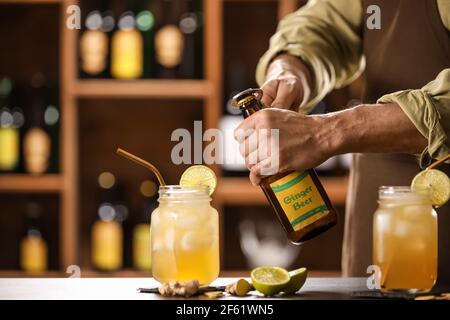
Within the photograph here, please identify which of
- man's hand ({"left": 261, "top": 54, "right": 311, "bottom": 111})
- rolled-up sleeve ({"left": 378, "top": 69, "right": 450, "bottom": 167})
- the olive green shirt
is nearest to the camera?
rolled-up sleeve ({"left": 378, "top": 69, "right": 450, "bottom": 167})

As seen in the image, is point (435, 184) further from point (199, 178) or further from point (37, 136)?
point (37, 136)

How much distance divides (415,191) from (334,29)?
2.25 ft

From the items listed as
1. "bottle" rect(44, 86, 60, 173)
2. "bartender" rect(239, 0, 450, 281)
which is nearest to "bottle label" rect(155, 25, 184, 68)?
"bottle" rect(44, 86, 60, 173)

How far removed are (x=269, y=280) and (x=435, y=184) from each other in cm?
30

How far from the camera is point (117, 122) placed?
286cm

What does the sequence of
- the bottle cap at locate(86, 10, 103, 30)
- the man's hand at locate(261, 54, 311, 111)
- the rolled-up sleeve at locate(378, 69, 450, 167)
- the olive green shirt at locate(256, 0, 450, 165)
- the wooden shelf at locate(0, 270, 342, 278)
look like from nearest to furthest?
the rolled-up sleeve at locate(378, 69, 450, 167)
the man's hand at locate(261, 54, 311, 111)
the olive green shirt at locate(256, 0, 450, 165)
the wooden shelf at locate(0, 270, 342, 278)
the bottle cap at locate(86, 10, 103, 30)

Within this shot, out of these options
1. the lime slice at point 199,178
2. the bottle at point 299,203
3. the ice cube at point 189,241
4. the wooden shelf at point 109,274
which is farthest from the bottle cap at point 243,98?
the wooden shelf at point 109,274

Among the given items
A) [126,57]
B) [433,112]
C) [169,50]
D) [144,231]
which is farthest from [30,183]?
[433,112]

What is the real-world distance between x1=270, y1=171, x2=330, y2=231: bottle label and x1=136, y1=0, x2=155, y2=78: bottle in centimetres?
155

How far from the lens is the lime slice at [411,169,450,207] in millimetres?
1150

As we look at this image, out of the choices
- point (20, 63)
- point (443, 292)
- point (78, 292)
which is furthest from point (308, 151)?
point (20, 63)

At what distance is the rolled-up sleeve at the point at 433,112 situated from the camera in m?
1.22

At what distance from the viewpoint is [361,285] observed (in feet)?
4.15

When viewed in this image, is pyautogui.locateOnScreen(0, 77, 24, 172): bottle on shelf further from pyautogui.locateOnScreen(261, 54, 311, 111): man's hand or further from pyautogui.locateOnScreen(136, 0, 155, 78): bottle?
pyautogui.locateOnScreen(261, 54, 311, 111): man's hand
